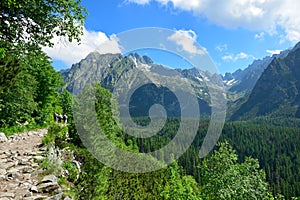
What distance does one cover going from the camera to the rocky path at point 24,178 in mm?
8473

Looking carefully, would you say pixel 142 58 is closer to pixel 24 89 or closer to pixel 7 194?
pixel 7 194

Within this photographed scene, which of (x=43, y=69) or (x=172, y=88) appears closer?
(x=172, y=88)

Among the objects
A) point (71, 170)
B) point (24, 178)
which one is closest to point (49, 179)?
point (24, 178)

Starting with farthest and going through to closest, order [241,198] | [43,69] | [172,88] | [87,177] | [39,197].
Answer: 1. [43,69]
2. [241,198]
3. [172,88]
4. [87,177]
5. [39,197]

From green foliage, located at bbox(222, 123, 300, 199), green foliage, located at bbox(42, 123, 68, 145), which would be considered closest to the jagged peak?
green foliage, located at bbox(42, 123, 68, 145)

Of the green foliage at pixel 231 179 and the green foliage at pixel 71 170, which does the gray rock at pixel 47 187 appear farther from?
the green foliage at pixel 231 179

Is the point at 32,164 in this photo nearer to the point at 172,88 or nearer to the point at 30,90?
the point at 172,88

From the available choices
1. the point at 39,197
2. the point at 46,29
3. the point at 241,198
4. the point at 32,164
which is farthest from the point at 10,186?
the point at 241,198

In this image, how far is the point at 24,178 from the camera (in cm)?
984

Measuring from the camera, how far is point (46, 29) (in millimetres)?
11461

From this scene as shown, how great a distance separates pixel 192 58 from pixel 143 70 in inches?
159

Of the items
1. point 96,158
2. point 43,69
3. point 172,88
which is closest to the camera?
point 172,88

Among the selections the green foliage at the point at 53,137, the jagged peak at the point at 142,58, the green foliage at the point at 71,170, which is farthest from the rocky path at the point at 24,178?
the jagged peak at the point at 142,58

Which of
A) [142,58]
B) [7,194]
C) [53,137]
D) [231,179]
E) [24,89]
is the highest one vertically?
[142,58]
